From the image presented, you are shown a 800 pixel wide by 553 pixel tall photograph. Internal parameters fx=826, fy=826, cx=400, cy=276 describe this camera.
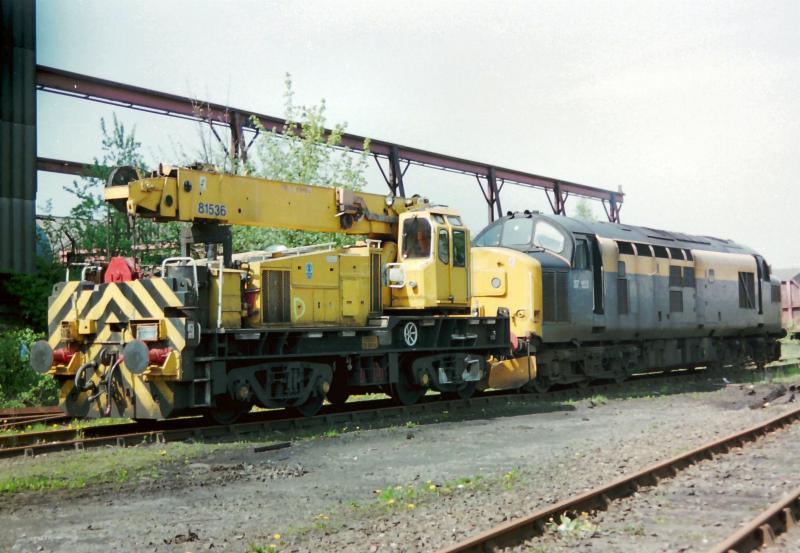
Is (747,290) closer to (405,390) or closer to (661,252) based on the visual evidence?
(661,252)

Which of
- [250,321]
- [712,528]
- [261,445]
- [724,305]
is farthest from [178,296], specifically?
[724,305]

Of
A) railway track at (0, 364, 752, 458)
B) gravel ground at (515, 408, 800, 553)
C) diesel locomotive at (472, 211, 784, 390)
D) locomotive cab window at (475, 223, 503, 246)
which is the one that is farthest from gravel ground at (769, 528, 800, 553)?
locomotive cab window at (475, 223, 503, 246)

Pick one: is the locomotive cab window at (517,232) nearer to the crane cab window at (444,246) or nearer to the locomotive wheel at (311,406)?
the crane cab window at (444,246)

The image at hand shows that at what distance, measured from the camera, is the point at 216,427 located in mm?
10391

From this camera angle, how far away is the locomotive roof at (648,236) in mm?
16422

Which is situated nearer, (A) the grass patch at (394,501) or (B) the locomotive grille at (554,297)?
(A) the grass patch at (394,501)

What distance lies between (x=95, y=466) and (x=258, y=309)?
3.18 metres

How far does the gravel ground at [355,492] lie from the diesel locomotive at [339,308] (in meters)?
1.53

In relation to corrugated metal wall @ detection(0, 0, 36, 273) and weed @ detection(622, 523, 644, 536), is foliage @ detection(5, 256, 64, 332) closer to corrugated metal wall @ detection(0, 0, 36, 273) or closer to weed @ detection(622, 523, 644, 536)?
corrugated metal wall @ detection(0, 0, 36, 273)

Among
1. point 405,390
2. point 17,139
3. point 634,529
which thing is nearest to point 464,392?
point 405,390

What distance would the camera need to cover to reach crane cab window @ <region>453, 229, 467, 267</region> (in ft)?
44.0

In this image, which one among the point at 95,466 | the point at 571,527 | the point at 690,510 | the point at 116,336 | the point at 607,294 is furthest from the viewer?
the point at 607,294

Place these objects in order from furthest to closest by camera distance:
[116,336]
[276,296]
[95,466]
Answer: [276,296]
[116,336]
[95,466]

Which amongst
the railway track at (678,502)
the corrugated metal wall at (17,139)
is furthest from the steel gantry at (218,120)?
the railway track at (678,502)
